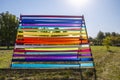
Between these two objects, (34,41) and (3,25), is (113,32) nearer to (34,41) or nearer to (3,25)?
(3,25)

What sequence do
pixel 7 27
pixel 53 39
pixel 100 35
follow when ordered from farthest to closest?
pixel 100 35
pixel 7 27
pixel 53 39

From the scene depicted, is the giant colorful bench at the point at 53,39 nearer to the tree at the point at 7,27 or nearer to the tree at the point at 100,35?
the tree at the point at 7,27

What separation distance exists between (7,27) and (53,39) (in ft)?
108

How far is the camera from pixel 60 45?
25.9 ft

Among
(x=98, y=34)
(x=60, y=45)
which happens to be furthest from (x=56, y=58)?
(x=98, y=34)

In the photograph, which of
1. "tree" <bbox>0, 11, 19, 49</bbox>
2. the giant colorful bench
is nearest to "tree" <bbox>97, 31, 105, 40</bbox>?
"tree" <bbox>0, 11, 19, 49</bbox>

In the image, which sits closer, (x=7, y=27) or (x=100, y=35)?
(x=7, y=27)

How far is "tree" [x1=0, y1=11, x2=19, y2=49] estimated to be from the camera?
38.3m

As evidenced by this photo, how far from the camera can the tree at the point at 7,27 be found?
126ft

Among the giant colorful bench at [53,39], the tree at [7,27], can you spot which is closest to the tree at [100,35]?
the tree at [7,27]

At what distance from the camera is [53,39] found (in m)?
7.73

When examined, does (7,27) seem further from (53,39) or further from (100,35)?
(100,35)

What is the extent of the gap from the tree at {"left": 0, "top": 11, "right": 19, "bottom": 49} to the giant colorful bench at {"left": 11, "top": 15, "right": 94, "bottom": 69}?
104 ft

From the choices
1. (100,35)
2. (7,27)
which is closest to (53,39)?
(7,27)
